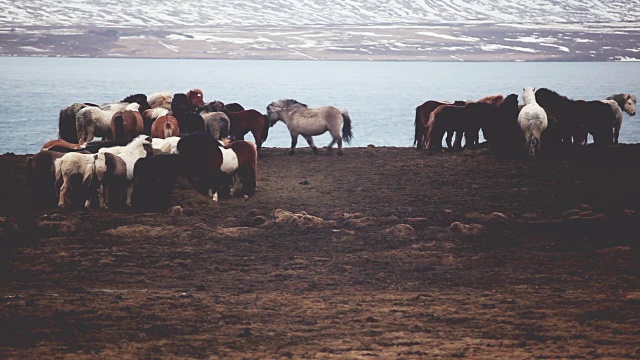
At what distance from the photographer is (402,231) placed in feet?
34.7

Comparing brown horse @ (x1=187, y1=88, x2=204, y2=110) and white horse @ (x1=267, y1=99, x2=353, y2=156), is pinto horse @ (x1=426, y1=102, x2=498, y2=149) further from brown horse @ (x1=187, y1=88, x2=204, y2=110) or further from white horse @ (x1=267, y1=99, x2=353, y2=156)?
brown horse @ (x1=187, y1=88, x2=204, y2=110)

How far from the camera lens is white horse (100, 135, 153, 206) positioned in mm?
11906

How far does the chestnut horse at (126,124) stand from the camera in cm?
1546

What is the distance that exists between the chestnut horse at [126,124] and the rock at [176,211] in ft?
13.2

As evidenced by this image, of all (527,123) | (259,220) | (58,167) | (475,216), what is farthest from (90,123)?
(527,123)

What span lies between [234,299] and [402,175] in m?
7.68

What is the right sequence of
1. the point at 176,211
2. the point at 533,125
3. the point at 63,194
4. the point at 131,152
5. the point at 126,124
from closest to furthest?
the point at 176,211, the point at 63,194, the point at 131,152, the point at 126,124, the point at 533,125

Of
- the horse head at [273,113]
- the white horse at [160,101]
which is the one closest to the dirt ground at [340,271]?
the horse head at [273,113]

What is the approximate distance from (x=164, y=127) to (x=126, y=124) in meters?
1.00

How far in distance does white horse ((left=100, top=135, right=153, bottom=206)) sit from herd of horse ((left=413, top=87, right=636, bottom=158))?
7281 mm

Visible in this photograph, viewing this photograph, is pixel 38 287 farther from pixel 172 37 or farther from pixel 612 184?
pixel 172 37

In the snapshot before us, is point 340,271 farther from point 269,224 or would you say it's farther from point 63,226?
point 63,226

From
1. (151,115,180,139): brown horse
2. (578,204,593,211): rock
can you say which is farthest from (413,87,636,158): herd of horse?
(151,115,180,139): brown horse

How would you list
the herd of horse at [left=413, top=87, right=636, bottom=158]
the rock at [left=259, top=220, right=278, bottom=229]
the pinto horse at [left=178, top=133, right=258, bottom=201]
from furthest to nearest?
the herd of horse at [left=413, top=87, right=636, bottom=158] < the pinto horse at [left=178, top=133, right=258, bottom=201] < the rock at [left=259, top=220, right=278, bottom=229]
